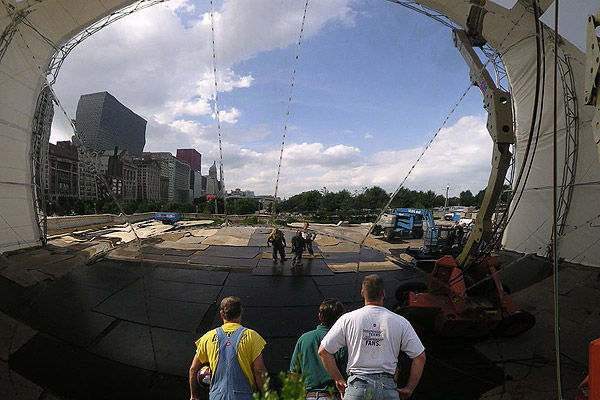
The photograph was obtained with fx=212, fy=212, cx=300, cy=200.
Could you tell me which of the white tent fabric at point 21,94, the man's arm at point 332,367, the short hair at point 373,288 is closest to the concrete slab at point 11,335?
the white tent fabric at point 21,94

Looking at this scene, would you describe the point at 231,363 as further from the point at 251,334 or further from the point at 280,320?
the point at 280,320

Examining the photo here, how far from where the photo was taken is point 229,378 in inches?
51.2

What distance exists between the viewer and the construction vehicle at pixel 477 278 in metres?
1.84

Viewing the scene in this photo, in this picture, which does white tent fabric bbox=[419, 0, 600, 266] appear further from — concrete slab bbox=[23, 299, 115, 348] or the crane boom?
concrete slab bbox=[23, 299, 115, 348]

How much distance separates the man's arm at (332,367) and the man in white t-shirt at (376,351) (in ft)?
0.07

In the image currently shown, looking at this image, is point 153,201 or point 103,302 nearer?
point 103,302

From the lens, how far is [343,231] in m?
1.67

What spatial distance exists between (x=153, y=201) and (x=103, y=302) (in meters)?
0.77

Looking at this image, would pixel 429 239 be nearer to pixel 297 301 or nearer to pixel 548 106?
pixel 297 301

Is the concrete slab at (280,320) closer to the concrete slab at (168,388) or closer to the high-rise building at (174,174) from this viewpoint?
the concrete slab at (168,388)

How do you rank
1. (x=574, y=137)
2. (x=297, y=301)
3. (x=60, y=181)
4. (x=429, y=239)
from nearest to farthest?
(x=297, y=301)
(x=60, y=181)
(x=429, y=239)
(x=574, y=137)

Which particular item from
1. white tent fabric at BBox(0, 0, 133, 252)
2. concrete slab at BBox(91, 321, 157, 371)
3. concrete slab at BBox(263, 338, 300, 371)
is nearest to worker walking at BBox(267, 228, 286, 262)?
concrete slab at BBox(263, 338, 300, 371)

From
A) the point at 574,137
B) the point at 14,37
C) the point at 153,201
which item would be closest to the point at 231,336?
the point at 153,201

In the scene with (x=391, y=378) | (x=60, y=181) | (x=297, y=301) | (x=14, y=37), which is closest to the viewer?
(x=391, y=378)
